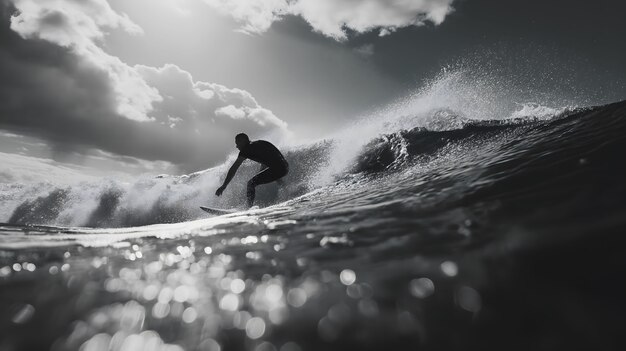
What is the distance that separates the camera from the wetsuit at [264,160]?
8.07 metres

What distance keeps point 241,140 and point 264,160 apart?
81cm

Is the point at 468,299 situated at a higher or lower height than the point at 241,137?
lower

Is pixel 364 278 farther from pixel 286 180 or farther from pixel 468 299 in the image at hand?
pixel 286 180

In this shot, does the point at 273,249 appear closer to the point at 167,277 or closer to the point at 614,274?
the point at 167,277

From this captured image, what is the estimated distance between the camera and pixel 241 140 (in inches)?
309

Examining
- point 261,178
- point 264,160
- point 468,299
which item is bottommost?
point 468,299

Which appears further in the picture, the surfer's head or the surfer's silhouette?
the surfer's silhouette

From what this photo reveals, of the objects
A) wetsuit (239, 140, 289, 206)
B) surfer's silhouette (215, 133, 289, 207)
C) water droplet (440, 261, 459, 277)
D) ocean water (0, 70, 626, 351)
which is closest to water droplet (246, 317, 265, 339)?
ocean water (0, 70, 626, 351)

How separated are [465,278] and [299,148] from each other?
15181 millimetres

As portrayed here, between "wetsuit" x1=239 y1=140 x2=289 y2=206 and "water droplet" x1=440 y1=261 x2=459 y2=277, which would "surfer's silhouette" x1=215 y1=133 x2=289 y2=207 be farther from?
"water droplet" x1=440 y1=261 x2=459 y2=277

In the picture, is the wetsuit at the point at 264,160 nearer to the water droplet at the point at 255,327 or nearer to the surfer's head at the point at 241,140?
the surfer's head at the point at 241,140

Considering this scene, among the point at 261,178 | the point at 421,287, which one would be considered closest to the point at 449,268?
the point at 421,287

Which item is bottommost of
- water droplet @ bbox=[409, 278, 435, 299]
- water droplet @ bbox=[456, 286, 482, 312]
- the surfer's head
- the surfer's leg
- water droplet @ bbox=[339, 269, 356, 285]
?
water droplet @ bbox=[456, 286, 482, 312]

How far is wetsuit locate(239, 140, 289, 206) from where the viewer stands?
8.07 meters
